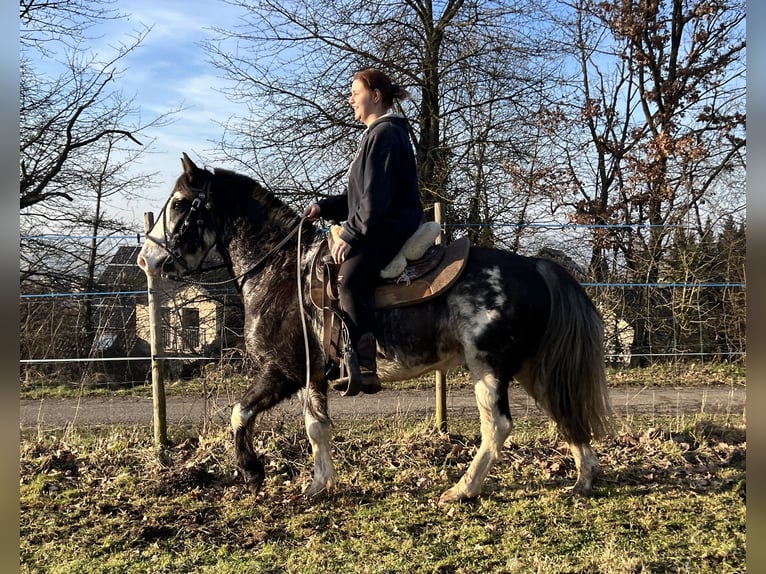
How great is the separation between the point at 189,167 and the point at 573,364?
10.8 ft

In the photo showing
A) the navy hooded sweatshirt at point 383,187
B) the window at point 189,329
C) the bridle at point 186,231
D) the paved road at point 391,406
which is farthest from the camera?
the window at point 189,329

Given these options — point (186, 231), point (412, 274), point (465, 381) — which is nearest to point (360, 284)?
point (412, 274)

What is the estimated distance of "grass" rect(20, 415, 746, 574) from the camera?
11.0 feet

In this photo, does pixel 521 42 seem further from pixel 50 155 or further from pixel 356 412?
pixel 50 155

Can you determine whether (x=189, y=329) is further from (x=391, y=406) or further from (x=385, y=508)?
(x=385, y=508)

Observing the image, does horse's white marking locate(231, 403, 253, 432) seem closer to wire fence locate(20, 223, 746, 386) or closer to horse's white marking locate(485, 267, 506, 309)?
horse's white marking locate(485, 267, 506, 309)

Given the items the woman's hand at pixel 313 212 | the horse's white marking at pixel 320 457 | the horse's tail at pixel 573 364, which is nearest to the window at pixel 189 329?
the horse's white marking at pixel 320 457

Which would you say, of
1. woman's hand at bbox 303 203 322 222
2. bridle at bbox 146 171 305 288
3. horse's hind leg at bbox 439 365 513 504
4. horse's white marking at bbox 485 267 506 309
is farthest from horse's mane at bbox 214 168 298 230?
horse's hind leg at bbox 439 365 513 504

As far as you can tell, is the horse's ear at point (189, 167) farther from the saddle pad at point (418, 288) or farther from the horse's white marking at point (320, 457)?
the horse's white marking at point (320, 457)

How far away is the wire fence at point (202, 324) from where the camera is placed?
877 centimetres

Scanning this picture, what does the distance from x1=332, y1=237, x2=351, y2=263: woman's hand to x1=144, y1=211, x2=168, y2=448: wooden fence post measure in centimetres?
258

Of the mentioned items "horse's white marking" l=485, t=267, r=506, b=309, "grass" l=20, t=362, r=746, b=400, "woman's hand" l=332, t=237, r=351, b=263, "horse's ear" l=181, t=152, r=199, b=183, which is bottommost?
"grass" l=20, t=362, r=746, b=400

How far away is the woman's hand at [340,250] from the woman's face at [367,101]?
0.95 metres

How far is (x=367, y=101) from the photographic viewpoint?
4.09 m
